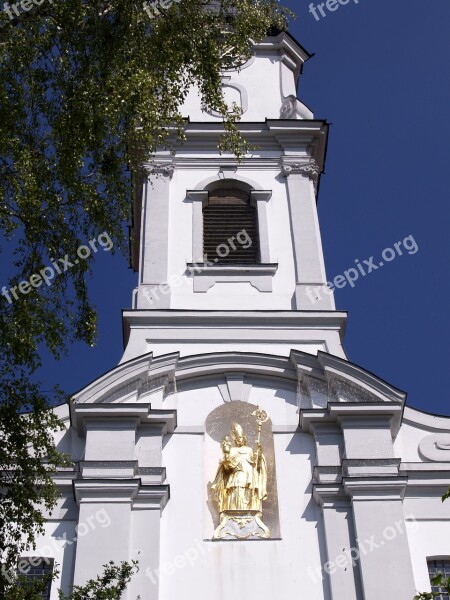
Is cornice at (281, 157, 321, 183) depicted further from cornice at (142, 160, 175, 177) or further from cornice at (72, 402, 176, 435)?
cornice at (72, 402, 176, 435)

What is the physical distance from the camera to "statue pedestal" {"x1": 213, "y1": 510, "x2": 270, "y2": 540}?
13.9 meters

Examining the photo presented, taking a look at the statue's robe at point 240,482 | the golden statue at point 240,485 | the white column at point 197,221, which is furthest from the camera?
the white column at point 197,221

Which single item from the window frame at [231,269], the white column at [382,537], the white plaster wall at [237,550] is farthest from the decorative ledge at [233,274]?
the white column at [382,537]

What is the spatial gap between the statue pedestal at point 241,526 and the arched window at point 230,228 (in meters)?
5.59

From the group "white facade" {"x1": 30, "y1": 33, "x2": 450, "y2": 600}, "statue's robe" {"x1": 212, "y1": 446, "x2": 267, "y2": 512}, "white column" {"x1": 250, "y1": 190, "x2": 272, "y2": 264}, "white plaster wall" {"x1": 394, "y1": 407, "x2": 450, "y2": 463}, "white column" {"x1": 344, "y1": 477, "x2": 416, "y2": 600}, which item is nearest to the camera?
"white column" {"x1": 344, "y1": 477, "x2": 416, "y2": 600}

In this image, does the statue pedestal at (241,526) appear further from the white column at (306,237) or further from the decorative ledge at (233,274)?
the decorative ledge at (233,274)

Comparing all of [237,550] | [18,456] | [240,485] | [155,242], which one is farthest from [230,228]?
[18,456]

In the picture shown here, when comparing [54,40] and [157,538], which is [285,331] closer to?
[157,538]

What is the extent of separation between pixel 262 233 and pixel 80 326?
7.86 meters

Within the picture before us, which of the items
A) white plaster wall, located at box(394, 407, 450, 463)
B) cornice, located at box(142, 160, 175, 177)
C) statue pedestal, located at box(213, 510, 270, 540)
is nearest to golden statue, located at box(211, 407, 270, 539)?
statue pedestal, located at box(213, 510, 270, 540)

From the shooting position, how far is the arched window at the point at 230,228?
18.7m

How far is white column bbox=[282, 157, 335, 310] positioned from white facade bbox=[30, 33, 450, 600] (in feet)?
0.12

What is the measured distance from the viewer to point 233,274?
59.5 ft

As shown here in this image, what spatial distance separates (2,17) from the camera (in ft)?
34.8
